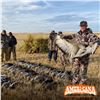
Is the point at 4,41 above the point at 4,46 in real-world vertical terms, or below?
above

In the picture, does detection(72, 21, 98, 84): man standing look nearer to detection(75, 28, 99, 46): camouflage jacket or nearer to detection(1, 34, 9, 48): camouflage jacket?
detection(75, 28, 99, 46): camouflage jacket

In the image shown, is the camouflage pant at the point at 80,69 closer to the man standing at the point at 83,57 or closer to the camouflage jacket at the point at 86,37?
the man standing at the point at 83,57

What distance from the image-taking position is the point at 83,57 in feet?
37.4

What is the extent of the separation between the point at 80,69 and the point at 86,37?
0.93 metres

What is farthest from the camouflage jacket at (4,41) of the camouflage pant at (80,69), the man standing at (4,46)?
the camouflage pant at (80,69)

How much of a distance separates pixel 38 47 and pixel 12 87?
31.0 feet

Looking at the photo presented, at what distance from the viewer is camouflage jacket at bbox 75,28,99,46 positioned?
1105 cm

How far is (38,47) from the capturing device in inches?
830

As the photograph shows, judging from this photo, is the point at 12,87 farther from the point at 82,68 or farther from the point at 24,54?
the point at 24,54

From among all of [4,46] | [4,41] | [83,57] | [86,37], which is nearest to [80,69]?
[83,57]

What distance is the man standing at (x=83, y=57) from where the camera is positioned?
36.5 ft

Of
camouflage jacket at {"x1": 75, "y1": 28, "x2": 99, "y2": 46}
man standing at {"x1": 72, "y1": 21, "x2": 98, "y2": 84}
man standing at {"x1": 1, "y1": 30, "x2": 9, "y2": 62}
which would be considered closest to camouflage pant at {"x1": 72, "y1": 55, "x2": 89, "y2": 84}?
man standing at {"x1": 72, "y1": 21, "x2": 98, "y2": 84}

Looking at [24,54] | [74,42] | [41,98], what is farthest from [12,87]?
[24,54]

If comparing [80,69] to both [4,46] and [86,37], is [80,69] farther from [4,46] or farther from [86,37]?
[4,46]
